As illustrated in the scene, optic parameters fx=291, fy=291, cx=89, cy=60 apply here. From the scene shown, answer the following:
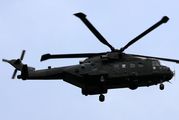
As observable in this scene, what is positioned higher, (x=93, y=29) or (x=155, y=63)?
(x=93, y=29)

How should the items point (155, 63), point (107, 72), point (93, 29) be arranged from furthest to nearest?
1. point (155, 63)
2. point (107, 72)
3. point (93, 29)

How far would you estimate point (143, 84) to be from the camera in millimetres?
27125

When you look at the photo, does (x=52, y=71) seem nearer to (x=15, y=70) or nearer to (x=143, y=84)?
(x=15, y=70)

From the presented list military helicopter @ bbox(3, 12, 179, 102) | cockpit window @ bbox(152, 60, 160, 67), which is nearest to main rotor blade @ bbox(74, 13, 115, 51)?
military helicopter @ bbox(3, 12, 179, 102)

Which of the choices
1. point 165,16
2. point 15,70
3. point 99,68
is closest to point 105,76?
point 99,68

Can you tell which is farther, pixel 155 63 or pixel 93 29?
pixel 155 63

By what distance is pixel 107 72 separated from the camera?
26.3 m

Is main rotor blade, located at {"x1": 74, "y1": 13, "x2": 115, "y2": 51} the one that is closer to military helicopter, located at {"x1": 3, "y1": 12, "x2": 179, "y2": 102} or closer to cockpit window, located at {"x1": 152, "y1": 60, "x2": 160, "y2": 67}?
military helicopter, located at {"x1": 3, "y1": 12, "x2": 179, "y2": 102}

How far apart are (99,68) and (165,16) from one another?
7.41 metres

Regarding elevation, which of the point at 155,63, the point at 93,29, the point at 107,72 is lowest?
the point at 107,72

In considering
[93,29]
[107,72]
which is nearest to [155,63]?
[107,72]

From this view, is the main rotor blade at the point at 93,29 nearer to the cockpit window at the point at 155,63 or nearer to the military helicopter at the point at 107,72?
the military helicopter at the point at 107,72

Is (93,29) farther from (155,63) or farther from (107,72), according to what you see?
(155,63)

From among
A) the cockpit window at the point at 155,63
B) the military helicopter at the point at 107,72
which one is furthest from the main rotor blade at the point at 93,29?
the cockpit window at the point at 155,63
